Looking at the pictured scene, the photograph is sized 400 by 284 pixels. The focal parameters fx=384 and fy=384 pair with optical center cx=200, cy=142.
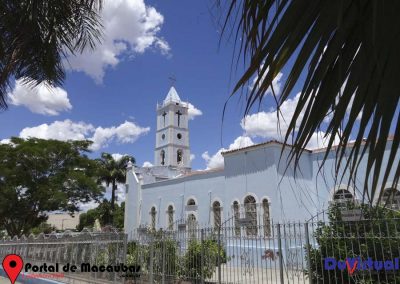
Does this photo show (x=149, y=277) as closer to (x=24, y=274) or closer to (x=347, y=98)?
(x=24, y=274)

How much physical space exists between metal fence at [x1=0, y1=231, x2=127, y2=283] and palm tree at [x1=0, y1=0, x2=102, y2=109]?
5313 mm

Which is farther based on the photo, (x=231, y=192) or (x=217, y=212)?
(x=217, y=212)

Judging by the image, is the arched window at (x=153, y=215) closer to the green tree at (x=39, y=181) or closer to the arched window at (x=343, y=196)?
the green tree at (x=39, y=181)

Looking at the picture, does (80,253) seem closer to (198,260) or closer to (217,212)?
(198,260)

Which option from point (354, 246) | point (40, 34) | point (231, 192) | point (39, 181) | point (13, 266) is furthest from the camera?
point (39, 181)

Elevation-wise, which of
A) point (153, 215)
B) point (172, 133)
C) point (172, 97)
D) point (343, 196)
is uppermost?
point (172, 97)

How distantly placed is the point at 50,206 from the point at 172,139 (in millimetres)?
18370

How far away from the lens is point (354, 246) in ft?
21.5

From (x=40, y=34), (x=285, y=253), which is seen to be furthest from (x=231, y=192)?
(x=40, y=34)

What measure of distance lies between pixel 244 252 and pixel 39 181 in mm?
18335

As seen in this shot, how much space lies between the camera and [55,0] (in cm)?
442

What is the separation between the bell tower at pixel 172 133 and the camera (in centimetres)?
3931

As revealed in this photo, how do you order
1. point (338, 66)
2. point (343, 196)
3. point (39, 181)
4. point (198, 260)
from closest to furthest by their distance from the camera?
point (338, 66) < point (343, 196) < point (198, 260) < point (39, 181)

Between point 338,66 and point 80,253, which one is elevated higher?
point 338,66
